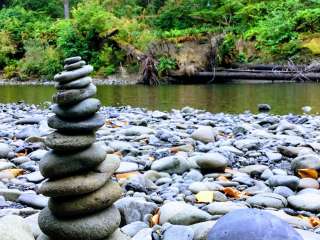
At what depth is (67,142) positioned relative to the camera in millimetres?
2166

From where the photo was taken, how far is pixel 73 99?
2168 millimetres

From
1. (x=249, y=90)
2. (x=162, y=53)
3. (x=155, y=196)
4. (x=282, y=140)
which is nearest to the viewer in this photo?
(x=155, y=196)

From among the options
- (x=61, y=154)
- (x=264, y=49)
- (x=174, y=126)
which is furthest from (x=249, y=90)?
(x=61, y=154)

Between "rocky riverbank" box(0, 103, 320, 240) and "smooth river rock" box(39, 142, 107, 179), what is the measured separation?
100mm

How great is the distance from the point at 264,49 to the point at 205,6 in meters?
6.60

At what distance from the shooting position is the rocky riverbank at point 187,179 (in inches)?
109

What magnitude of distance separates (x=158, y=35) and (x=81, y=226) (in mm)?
20102

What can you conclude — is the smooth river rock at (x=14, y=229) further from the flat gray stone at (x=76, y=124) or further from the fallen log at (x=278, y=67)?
the fallen log at (x=278, y=67)

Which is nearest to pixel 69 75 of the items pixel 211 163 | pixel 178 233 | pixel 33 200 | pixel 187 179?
pixel 178 233

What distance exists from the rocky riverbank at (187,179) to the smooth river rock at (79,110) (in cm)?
28

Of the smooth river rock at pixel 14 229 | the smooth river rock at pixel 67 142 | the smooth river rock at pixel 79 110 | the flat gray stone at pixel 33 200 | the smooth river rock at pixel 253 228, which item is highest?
the smooth river rock at pixel 79 110

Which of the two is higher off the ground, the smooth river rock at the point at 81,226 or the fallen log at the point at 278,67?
the fallen log at the point at 278,67

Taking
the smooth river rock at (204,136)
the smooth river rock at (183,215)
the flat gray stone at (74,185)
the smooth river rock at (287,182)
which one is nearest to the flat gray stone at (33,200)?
the smooth river rock at (183,215)

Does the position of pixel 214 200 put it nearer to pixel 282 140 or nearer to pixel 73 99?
pixel 73 99
